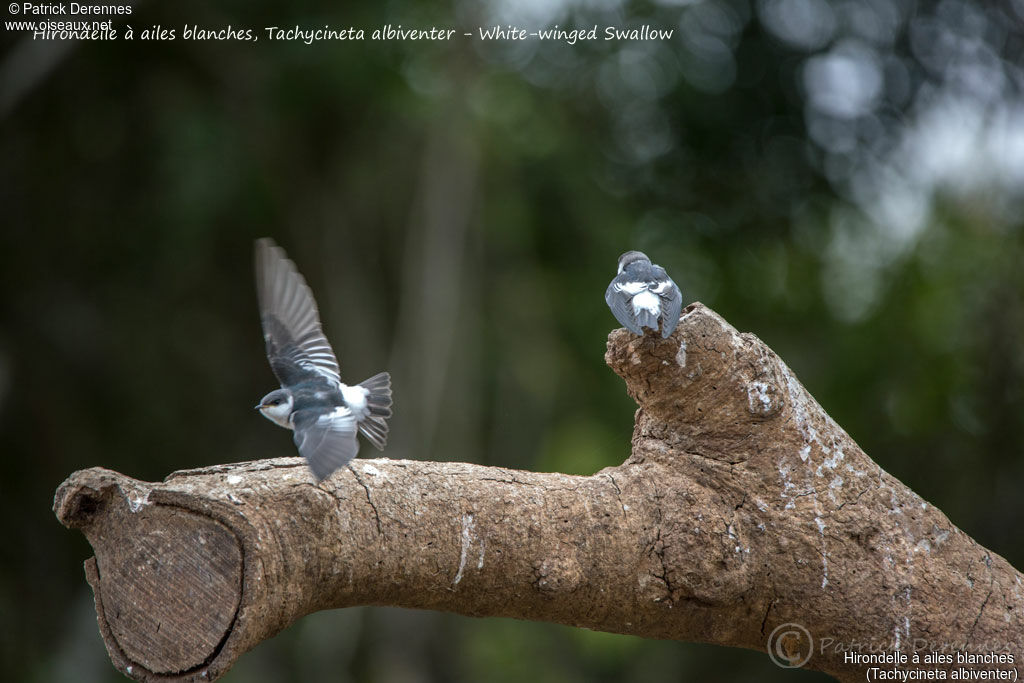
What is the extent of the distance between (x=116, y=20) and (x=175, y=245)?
2168 millimetres

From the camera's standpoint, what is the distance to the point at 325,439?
336 centimetres

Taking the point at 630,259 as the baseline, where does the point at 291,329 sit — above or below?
below

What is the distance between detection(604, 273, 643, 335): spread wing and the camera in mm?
3588

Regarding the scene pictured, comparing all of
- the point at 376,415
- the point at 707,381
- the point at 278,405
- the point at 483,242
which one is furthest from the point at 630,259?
the point at 483,242

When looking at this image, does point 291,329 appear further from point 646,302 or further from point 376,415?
point 646,302

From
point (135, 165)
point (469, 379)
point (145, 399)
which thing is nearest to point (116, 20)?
point (135, 165)

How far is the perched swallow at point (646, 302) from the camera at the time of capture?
11.8 feet

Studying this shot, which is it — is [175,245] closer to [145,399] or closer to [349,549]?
[145,399]

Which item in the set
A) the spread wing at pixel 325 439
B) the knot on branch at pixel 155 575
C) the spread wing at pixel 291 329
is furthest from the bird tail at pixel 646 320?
the knot on branch at pixel 155 575

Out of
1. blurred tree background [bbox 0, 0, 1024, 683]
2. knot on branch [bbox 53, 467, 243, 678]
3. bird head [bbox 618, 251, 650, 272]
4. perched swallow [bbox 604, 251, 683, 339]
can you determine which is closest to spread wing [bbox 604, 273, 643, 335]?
perched swallow [bbox 604, 251, 683, 339]

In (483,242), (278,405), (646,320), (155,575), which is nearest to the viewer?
(155,575)

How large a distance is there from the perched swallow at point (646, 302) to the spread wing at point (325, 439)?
38.0 inches

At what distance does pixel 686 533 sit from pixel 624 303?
792 millimetres

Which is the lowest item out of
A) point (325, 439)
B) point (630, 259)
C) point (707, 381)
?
point (325, 439)
